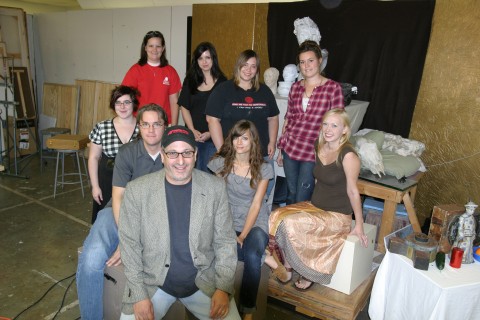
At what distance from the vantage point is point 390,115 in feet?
13.2

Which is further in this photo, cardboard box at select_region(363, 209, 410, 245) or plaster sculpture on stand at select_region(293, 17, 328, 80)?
plaster sculpture on stand at select_region(293, 17, 328, 80)

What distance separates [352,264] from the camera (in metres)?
2.56

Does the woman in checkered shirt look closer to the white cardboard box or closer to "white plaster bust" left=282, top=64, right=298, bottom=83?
the white cardboard box

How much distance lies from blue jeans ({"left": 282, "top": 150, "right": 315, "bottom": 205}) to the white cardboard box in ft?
1.66

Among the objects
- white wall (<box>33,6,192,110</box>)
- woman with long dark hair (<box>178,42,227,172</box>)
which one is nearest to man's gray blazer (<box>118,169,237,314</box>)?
woman with long dark hair (<box>178,42,227,172</box>)

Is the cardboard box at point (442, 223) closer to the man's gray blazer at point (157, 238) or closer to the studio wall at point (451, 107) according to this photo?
the studio wall at point (451, 107)

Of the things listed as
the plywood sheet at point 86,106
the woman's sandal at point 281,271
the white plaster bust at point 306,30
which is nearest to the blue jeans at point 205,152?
the woman's sandal at point 281,271

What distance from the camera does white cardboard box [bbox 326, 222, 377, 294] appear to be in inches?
100

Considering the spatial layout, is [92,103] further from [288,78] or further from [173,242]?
[173,242]

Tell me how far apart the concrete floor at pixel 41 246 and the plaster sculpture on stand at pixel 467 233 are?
2.76 feet

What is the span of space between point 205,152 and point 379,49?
2082 mm

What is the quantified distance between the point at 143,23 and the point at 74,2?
2428 mm

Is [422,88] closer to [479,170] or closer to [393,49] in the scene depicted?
[393,49]

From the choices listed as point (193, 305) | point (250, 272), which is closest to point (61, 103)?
point (250, 272)
